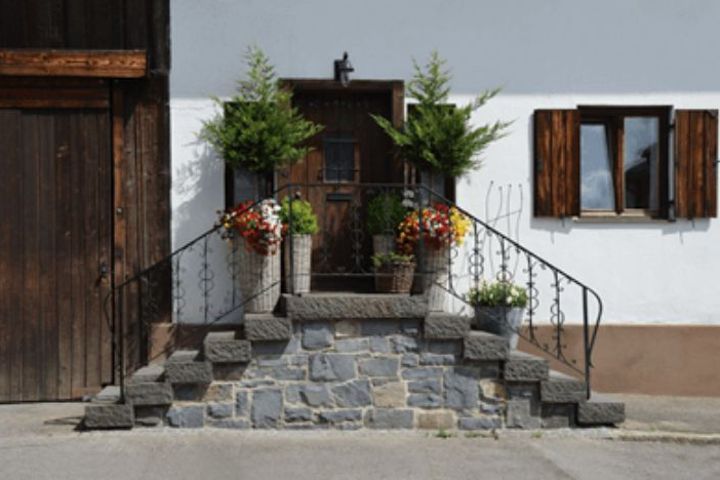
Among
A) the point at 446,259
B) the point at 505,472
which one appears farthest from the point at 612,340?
the point at 505,472

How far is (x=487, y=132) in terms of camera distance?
26.7ft

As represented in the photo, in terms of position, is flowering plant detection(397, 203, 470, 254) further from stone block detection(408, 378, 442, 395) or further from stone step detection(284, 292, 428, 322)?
stone block detection(408, 378, 442, 395)

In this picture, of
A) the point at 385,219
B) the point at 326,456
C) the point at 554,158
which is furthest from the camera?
the point at 554,158

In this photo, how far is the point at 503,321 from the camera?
24.6 feet

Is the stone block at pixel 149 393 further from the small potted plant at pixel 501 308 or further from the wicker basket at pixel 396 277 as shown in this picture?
the small potted plant at pixel 501 308

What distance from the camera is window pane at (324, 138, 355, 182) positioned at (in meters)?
8.33

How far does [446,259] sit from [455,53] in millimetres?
2104

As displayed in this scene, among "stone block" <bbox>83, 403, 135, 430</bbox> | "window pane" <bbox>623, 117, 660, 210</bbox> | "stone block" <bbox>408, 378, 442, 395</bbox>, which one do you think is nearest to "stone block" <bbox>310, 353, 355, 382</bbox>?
Answer: "stone block" <bbox>408, 378, 442, 395</bbox>

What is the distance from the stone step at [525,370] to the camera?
22.8 feet

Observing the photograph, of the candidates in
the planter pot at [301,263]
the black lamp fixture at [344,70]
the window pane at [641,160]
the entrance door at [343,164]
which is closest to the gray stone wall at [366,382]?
the planter pot at [301,263]

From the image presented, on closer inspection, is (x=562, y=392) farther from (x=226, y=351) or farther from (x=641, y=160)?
(x=641, y=160)

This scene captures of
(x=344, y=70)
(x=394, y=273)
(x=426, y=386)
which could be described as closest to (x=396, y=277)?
(x=394, y=273)

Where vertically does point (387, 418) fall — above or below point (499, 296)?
below

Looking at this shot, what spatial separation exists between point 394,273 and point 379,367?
802 mm
